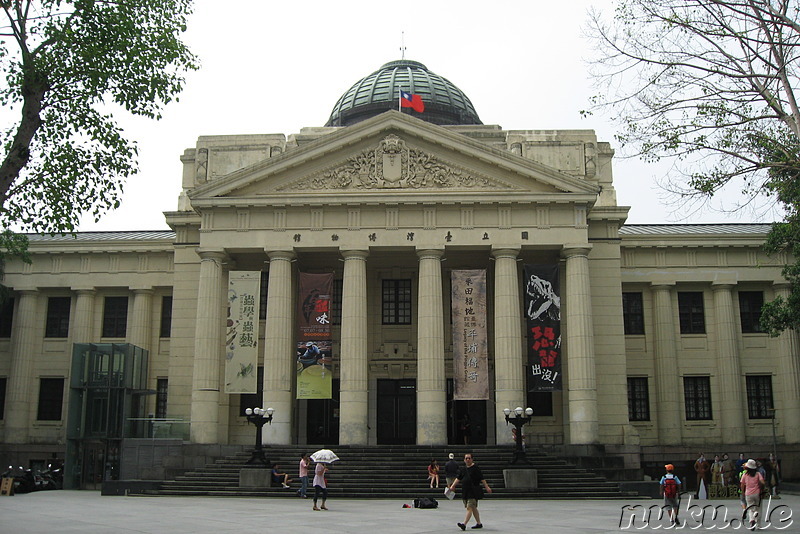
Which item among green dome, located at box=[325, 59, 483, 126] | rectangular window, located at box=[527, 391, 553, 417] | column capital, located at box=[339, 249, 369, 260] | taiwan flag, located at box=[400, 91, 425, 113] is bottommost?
rectangular window, located at box=[527, 391, 553, 417]

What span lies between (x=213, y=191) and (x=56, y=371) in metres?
15.6

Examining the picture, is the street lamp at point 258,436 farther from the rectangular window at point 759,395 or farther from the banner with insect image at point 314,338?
the rectangular window at point 759,395

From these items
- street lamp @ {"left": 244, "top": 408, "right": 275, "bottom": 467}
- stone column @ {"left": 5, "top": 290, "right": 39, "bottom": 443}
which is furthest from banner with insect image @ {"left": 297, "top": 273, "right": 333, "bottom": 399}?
stone column @ {"left": 5, "top": 290, "right": 39, "bottom": 443}

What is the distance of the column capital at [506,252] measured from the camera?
39.1 meters

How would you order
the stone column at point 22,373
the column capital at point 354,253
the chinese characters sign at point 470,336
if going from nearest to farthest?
the chinese characters sign at point 470,336
the column capital at point 354,253
the stone column at point 22,373

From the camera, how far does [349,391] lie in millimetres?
38031

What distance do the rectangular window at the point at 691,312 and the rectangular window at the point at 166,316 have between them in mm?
28356

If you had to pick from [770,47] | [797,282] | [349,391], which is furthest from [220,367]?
[770,47]

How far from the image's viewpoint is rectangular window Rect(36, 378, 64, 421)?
46250 mm

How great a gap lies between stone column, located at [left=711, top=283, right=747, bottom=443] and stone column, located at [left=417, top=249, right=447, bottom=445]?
16.2 meters

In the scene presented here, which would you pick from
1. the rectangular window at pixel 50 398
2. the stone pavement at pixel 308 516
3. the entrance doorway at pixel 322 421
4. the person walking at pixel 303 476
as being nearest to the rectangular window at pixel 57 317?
the rectangular window at pixel 50 398

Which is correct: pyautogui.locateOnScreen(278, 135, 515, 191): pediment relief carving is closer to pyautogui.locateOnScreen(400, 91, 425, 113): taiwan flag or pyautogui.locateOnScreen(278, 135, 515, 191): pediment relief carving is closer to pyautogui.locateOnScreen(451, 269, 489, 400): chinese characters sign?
pyautogui.locateOnScreen(451, 269, 489, 400): chinese characters sign

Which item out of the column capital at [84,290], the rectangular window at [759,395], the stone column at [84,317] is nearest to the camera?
the rectangular window at [759,395]

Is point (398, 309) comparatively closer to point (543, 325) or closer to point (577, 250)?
point (543, 325)
